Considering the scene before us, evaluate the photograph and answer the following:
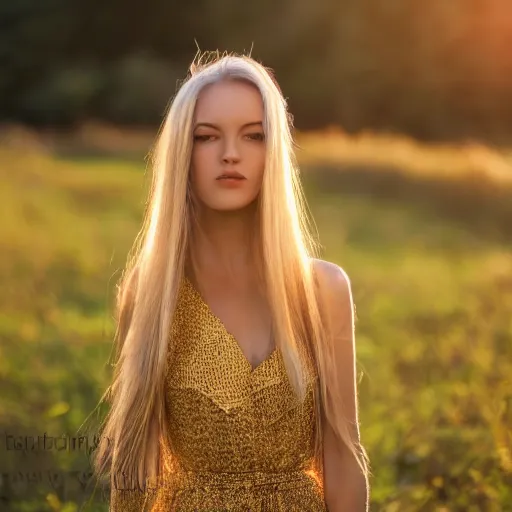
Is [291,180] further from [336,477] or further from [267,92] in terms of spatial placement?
[336,477]

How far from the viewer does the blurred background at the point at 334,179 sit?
4.04 meters

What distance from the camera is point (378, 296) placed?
5074 millimetres

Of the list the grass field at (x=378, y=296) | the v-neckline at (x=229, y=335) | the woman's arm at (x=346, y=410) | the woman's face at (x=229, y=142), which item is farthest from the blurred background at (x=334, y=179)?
the woman's face at (x=229, y=142)

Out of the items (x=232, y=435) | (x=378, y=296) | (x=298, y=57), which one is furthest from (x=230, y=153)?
(x=298, y=57)

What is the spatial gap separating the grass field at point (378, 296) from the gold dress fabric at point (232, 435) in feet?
2.25

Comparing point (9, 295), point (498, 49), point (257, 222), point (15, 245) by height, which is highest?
point (498, 49)

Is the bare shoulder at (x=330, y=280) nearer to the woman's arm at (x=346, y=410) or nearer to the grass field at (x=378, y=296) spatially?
the woman's arm at (x=346, y=410)

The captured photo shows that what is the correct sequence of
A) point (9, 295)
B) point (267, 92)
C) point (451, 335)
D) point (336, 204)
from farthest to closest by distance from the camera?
1. point (336, 204)
2. point (9, 295)
3. point (451, 335)
4. point (267, 92)

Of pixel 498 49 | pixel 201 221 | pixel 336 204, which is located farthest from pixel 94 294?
pixel 201 221

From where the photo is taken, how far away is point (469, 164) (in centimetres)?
543

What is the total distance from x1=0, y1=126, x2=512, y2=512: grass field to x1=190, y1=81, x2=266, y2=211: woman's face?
929 mm

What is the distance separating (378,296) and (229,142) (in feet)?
10.3

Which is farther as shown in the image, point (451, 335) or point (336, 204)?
point (336, 204)

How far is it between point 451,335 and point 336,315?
2.42m
